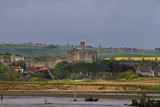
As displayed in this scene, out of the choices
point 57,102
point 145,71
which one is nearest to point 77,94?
point 57,102

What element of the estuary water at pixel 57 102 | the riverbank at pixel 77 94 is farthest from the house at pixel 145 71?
the estuary water at pixel 57 102

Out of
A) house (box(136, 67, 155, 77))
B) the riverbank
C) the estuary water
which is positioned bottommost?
the estuary water

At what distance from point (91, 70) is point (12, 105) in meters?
117

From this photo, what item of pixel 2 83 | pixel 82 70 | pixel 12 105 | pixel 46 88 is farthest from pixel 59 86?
pixel 82 70

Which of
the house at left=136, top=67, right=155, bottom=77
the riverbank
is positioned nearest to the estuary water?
the riverbank

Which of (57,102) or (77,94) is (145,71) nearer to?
(77,94)

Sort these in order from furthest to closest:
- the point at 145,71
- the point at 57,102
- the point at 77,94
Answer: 1. the point at 145,71
2. the point at 77,94
3. the point at 57,102

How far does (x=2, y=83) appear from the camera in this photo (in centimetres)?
9800

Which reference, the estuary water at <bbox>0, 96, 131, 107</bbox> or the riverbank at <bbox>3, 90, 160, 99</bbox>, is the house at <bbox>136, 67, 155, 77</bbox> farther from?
the estuary water at <bbox>0, 96, 131, 107</bbox>

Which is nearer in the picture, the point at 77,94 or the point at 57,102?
the point at 57,102

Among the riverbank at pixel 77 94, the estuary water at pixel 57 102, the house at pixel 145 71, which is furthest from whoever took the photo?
the house at pixel 145 71

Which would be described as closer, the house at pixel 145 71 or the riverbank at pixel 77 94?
the riverbank at pixel 77 94

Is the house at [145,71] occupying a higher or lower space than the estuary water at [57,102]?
higher

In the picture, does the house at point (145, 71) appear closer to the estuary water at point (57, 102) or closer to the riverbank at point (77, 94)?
the riverbank at point (77, 94)
